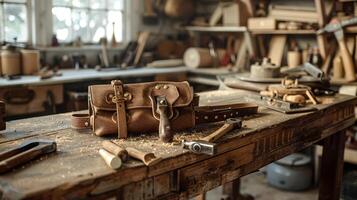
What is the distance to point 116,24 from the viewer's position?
4.73 m

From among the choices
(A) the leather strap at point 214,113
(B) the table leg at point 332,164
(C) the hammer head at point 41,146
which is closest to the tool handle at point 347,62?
(B) the table leg at point 332,164

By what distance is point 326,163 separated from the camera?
8.27ft

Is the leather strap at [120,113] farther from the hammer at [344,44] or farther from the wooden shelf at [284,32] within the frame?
the wooden shelf at [284,32]

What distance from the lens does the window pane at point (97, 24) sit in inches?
177

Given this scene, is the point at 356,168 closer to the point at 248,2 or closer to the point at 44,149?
the point at 248,2

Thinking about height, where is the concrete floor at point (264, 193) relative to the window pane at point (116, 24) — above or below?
below

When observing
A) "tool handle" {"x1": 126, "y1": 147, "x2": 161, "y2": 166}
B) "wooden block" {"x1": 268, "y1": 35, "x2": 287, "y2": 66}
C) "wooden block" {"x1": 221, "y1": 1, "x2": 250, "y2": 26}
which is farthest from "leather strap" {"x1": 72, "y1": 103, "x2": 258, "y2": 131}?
"wooden block" {"x1": 221, "y1": 1, "x2": 250, "y2": 26}

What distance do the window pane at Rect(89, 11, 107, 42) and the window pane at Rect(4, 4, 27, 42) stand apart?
0.73 m

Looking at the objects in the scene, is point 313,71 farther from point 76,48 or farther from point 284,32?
point 76,48

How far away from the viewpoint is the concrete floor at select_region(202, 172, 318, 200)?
342cm

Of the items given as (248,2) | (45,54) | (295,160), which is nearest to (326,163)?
(295,160)

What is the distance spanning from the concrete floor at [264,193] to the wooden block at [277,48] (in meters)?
1.35

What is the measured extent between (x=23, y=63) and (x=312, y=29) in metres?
2.64

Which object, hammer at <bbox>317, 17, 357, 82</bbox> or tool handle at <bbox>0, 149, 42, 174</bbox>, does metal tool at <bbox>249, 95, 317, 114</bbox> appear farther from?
hammer at <bbox>317, 17, 357, 82</bbox>
